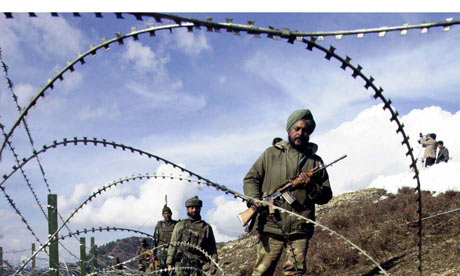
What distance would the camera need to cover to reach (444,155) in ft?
65.7

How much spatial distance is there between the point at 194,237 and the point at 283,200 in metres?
2.96

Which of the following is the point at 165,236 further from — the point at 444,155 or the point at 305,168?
the point at 444,155

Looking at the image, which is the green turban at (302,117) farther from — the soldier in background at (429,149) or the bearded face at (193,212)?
the soldier in background at (429,149)

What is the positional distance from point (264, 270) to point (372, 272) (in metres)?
4.03

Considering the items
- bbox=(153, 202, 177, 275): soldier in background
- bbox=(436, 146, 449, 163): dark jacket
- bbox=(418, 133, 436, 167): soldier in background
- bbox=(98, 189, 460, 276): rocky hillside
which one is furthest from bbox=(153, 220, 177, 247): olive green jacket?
bbox=(436, 146, 449, 163): dark jacket

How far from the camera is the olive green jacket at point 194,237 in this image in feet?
22.1

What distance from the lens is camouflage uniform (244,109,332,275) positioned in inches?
162

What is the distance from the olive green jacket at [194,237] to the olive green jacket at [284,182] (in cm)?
263

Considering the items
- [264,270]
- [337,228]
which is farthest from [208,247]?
[337,228]

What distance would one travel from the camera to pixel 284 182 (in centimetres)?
423

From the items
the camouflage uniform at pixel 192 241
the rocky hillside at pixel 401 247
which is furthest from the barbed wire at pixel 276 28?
the camouflage uniform at pixel 192 241

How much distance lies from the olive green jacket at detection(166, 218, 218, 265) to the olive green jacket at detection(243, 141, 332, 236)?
263 cm

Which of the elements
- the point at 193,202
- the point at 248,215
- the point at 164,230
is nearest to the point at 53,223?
the point at 248,215

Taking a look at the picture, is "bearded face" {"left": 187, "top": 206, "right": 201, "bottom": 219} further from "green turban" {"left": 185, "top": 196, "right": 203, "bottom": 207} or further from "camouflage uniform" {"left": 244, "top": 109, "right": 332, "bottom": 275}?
"camouflage uniform" {"left": 244, "top": 109, "right": 332, "bottom": 275}
